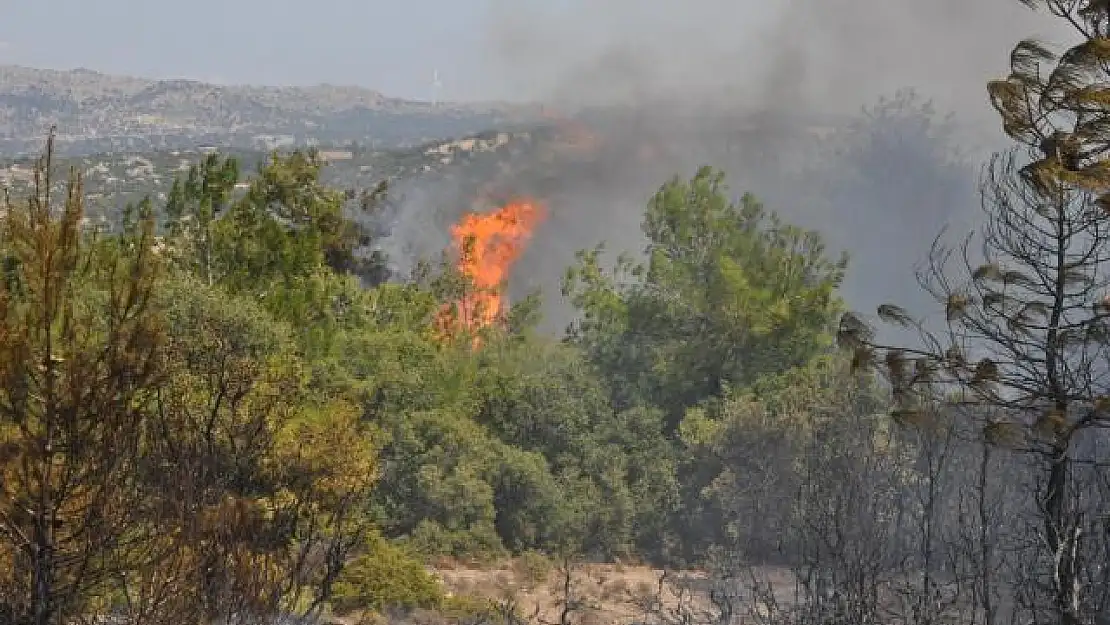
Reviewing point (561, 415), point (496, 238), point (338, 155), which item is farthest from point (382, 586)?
point (338, 155)

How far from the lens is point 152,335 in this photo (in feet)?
19.8

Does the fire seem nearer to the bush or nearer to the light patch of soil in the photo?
the light patch of soil

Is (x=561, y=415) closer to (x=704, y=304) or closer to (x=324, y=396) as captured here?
(x=704, y=304)

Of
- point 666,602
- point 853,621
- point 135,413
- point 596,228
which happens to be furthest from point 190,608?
point 596,228

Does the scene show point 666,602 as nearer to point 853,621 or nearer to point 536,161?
point 853,621

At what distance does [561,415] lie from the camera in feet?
95.5

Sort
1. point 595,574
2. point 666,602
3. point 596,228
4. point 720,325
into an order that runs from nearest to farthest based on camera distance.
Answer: point 666,602
point 595,574
point 720,325
point 596,228

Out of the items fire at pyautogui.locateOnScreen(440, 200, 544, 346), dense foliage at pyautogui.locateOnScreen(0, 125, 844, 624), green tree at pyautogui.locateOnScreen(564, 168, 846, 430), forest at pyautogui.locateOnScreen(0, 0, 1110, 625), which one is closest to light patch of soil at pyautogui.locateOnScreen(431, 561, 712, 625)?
forest at pyautogui.locateOnScreen(0, 0, 1110, 625)

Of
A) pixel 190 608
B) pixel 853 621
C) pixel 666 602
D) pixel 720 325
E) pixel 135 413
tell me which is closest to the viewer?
pixel 135 413

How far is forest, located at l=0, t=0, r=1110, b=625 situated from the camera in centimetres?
605

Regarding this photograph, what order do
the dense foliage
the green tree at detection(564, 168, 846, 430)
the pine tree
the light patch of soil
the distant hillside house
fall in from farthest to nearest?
the distant hillside house → the green tree at detection(564, 168, 846, 430) → the light patch of soil → the pine tree → the dense foliage

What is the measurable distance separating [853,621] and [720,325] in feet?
76.9

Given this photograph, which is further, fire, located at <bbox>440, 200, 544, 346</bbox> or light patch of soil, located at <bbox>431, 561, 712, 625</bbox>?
fire, located at <bbox>440, 200, 544, 346</bbox>

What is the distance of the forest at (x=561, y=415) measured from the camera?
605 centimetres
